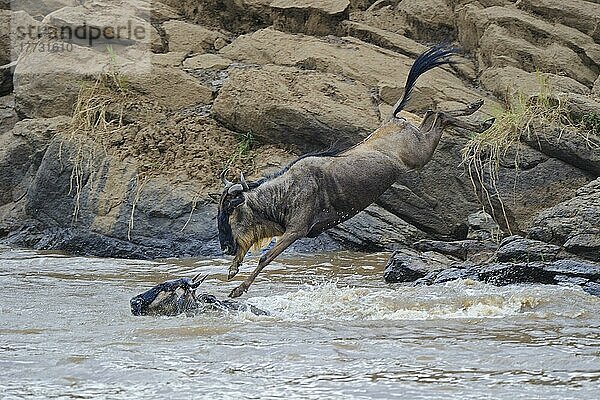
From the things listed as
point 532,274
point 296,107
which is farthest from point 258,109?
point 532,274

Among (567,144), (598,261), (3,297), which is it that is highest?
(567,144)

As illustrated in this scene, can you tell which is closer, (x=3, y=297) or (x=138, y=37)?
(x=3, y=297)

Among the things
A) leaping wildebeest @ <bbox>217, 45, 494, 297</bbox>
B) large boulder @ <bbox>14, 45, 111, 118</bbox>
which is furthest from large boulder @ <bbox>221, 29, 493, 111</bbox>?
leaping wildebeest @ <bbox>217, 45, 494, 297</bbox>

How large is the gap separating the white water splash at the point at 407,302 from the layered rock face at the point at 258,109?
5.57ft

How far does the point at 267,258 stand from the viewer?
8180 millimetres

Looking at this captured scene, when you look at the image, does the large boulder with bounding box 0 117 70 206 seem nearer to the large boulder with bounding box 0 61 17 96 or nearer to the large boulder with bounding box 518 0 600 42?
the large boulder with bounding box 0 61 17 96

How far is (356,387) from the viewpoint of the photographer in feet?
15.1

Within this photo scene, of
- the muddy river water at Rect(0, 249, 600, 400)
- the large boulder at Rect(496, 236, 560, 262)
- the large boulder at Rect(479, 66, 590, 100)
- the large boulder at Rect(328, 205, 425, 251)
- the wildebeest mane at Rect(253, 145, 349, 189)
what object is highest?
the large boulder at Rect(479, 66, 590, 100)

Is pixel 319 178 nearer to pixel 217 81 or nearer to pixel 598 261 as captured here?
pixel 598 261

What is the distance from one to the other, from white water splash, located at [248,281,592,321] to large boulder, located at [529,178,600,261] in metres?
0.66

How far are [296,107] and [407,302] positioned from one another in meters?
4.89

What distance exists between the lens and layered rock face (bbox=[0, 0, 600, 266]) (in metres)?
11.0

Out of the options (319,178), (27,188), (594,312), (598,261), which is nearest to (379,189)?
(319,178)

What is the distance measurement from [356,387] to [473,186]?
6.46 meters
